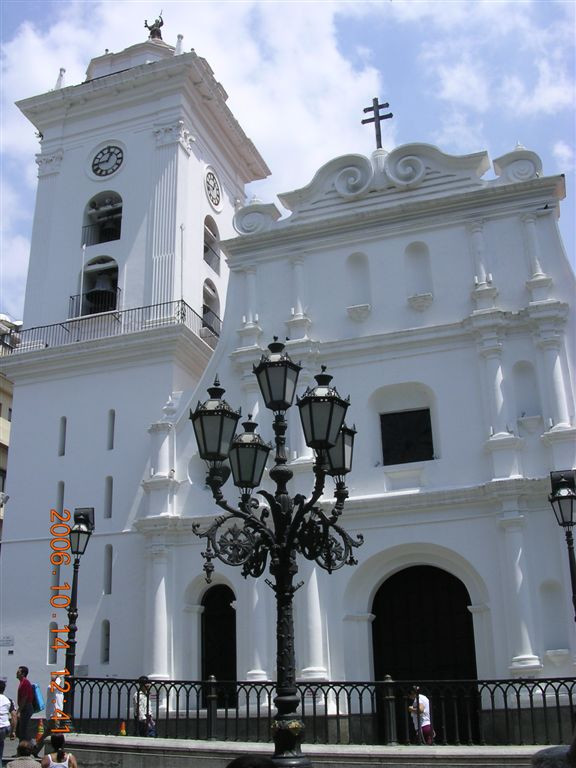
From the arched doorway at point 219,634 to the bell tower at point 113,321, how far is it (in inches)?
48.2

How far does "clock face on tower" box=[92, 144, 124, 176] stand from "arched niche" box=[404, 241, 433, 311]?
36.8 feet

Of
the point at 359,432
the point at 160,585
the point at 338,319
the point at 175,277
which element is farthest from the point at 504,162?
the point at 160,585

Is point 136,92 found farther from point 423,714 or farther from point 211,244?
point 423,714

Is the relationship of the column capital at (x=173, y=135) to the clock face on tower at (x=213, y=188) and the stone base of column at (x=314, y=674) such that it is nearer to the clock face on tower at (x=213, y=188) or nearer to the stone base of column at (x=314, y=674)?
the clock face on tower at (x=213, y=188)

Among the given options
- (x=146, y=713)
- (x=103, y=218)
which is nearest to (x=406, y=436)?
(x=146, y=713)

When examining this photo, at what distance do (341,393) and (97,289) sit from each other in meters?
9.29

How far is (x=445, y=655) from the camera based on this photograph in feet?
62.6

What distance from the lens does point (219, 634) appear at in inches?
823

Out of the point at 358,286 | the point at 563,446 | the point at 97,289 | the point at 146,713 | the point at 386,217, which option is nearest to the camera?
the point at 146,713

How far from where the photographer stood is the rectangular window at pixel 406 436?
20.4 m

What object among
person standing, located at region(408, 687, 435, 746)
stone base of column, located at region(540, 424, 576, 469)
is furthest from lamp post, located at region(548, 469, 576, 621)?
stone base of column, located at region(540, 424, 576, 469)

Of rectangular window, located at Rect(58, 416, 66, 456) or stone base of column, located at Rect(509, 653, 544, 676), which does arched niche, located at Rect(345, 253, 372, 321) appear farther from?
rectangular window, located at Rect(58, 416, 66, 456)

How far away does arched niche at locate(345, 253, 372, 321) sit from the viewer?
21.7 meters


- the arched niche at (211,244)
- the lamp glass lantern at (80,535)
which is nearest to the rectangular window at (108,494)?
the lamp glass lantern at (80,535)
